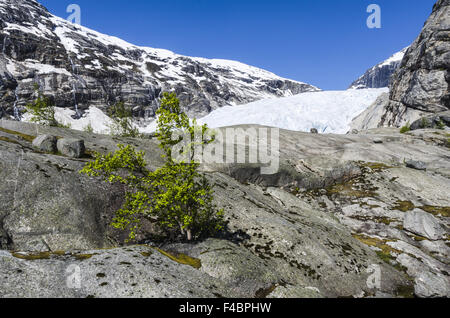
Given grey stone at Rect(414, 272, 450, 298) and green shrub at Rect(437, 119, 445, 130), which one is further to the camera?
green shrub at Rect(437, 119, 445, 130)

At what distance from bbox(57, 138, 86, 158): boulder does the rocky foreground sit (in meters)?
2.18

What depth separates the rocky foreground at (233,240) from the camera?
1363 cm

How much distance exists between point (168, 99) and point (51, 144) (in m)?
21.5

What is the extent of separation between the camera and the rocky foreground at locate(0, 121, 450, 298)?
13.6 meters

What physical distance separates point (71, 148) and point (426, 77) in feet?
488

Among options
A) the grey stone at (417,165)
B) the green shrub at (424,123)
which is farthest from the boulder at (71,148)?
the green shrub at (424,123)

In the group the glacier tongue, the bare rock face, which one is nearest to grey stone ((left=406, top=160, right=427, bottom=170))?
the glacier tongue

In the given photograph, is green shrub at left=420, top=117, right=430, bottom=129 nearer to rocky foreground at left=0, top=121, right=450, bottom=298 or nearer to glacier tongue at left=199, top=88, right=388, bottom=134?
glacier tongue at left=199, top=88, right=388, bottom=134

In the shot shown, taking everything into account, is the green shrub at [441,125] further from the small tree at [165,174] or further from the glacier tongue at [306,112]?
the small tree at [165,174]

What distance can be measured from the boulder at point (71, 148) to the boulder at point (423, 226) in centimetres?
4571

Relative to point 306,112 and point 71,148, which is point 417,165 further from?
point 306,112

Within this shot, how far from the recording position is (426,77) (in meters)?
115
